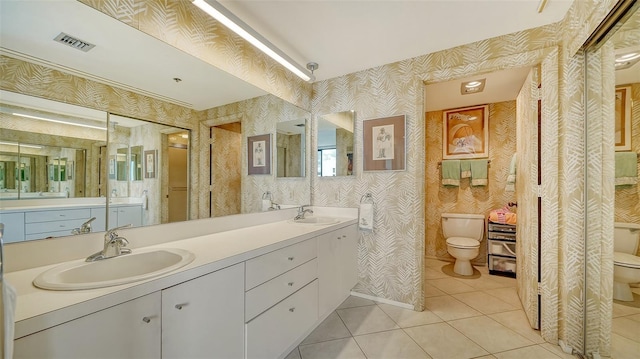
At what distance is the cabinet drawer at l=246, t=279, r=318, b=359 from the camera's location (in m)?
1.29

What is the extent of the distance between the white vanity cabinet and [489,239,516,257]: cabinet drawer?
6.36ft

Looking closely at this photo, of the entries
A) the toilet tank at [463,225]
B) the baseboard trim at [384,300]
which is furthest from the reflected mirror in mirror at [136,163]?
the toilet tank at [463,225]

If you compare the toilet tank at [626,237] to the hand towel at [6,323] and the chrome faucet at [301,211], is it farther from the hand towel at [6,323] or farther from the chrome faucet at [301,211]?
the hand towel at [6,323]

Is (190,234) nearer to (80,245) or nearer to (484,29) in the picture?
(80,245)

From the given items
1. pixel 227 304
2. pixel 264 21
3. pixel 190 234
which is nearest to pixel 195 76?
pixel 264 21

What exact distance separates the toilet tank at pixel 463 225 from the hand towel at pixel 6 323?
3806 mm

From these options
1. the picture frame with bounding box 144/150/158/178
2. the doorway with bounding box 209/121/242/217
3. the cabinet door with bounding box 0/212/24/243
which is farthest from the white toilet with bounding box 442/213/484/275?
the cabinet door with bounding box 0/212/24/243

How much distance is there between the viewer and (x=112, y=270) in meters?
1.10

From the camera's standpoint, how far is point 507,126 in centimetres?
332

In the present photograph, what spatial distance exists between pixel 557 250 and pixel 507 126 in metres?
2.20

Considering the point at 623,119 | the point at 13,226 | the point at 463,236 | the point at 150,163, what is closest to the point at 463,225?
the point at 463,236

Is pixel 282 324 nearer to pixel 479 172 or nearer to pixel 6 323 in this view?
pixel 6 323

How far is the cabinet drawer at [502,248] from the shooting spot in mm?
2984

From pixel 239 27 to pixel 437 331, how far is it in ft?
8.65
